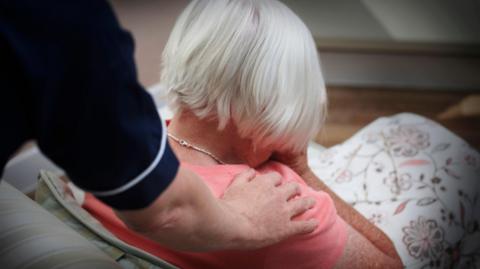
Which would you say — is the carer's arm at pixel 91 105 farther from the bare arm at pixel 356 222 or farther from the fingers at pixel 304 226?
the bare arm at pixel 356 222

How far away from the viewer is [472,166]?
5.07 feet

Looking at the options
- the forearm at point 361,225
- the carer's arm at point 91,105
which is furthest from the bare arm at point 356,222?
the carer's arm at point 91,105

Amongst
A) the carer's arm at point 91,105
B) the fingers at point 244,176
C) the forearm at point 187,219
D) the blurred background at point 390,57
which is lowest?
the blurred background at point 390,57

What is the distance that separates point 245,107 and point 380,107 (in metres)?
1.81

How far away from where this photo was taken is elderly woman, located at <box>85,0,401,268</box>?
90 centimetres

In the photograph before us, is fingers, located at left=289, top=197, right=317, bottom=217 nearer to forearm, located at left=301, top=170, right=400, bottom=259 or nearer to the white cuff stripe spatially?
forearm, located at left=301, top=170, right=400, bottom=259

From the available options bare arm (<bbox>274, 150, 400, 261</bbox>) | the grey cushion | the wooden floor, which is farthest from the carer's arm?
the wooden floor

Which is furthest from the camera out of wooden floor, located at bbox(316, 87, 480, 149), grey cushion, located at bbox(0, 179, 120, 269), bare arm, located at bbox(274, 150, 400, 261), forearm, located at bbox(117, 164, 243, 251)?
wooden floor, located at bbox(316, 87, 480, 149)

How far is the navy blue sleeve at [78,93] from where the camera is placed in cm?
48

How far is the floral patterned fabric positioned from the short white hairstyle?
58cm

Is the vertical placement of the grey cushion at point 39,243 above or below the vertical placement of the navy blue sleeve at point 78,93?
below

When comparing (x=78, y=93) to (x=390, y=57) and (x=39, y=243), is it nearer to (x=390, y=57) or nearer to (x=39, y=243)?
(x=39, y=243)

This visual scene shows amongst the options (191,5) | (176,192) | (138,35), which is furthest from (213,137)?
(138,35)

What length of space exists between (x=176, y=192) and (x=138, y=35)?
1829 mm
